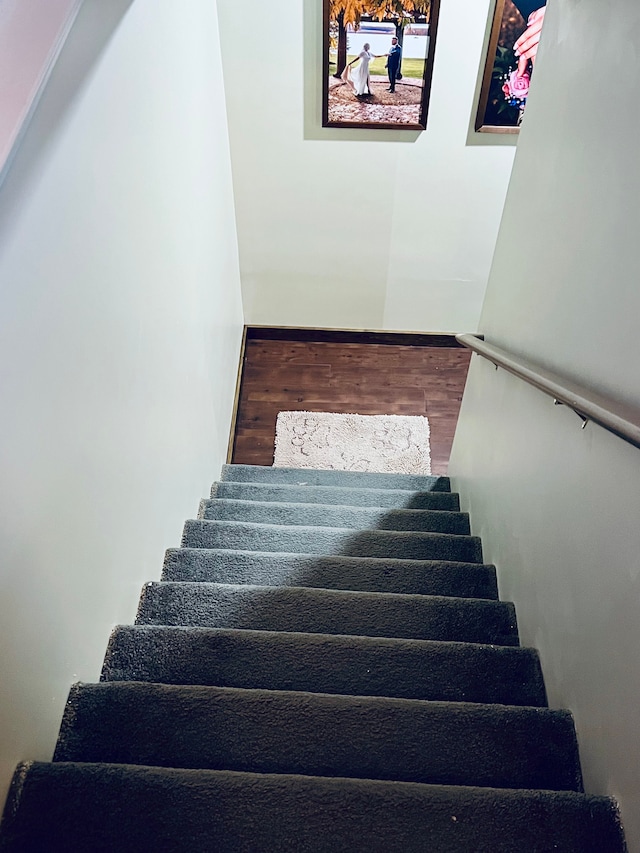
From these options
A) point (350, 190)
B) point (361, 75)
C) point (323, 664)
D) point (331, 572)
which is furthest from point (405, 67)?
point (323, 664)

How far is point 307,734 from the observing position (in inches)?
49.5

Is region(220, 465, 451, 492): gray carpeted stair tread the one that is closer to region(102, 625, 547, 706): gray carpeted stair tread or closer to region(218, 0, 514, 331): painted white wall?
region(102, 625, 547, 706): gray carpeted stair tread

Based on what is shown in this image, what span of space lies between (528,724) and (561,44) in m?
1.69

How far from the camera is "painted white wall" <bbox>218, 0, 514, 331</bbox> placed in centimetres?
321

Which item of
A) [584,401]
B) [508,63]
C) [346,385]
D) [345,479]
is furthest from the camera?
[346,385]

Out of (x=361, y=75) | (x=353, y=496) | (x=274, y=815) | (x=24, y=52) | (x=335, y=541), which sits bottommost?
(x=353, y=496)

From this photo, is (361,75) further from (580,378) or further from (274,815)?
(274,815)

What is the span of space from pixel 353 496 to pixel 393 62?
226cm

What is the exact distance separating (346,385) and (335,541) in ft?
6.96

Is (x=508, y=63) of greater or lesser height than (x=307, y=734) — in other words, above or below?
above

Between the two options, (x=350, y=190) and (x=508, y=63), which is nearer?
(x=508, y=63)

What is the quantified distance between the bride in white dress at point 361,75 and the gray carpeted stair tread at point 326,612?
2.73 m

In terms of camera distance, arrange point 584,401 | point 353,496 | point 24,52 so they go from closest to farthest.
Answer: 1. point 24,52
2. point 584,401
3. point 353,496

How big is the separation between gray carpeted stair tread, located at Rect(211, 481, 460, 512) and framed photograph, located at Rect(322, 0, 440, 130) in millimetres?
2057
